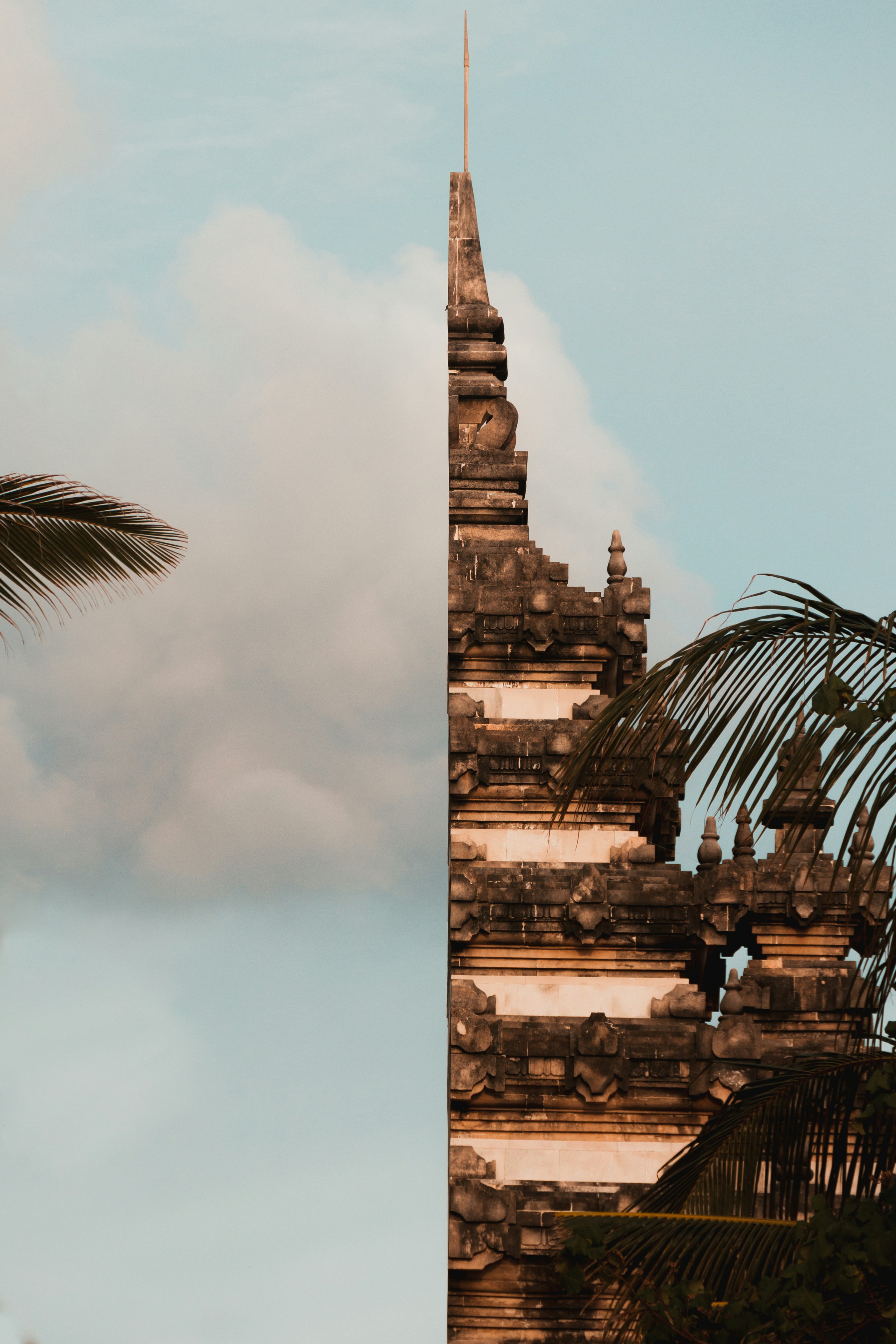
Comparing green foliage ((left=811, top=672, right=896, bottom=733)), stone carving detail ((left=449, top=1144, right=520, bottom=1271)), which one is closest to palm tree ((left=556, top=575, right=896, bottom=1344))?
green foliage ((left=811, top=672, right=896, bottom=733))

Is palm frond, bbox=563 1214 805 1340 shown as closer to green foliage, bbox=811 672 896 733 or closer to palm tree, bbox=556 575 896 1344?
palm tree, bbox=556 575 896 1344

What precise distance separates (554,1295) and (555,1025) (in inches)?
105

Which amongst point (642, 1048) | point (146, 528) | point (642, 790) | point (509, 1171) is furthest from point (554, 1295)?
point (146, 528)

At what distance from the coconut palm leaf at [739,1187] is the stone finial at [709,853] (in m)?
7.44

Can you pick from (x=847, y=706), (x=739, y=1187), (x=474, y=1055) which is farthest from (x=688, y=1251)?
(x=474, y=1055)

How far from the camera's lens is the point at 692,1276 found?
31.4 ft

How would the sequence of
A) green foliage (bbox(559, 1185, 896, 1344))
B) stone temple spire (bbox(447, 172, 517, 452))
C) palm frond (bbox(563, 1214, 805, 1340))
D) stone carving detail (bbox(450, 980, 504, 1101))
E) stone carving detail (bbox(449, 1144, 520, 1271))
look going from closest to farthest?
green foliage (bbox(559, 1185, 896, 1344)) → palm frond (bbox(563, 1214, 805, 1340)) → stone carving detail (bbox(449, 1144, 520, 1271)) → stone carving detail (bbox(450, 980, 504, 1101)) → stone temple spire (bbox(447, 172, 517, 452))

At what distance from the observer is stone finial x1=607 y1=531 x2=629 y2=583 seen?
1873 centimetres

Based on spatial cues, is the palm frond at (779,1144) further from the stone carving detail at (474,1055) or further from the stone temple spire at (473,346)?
the stone temple spire at (473,346)

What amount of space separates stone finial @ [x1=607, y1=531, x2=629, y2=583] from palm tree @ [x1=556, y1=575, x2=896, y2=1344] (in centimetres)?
873

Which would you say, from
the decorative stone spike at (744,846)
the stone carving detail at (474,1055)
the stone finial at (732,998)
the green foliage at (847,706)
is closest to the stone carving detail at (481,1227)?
the stone carving detail at (474,1055)

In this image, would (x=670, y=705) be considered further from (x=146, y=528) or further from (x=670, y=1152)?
(x=670, y=1152)

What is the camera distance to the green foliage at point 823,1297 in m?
7.64

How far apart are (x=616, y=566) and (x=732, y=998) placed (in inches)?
215
